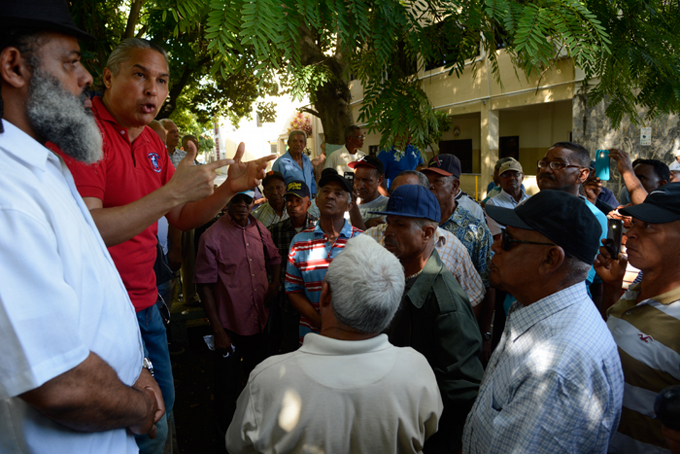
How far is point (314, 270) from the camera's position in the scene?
3.61 m

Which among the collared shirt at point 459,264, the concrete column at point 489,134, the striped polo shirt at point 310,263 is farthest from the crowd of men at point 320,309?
the concrete column at point 489,134

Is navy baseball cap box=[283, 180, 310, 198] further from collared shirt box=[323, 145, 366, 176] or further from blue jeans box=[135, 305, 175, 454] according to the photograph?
blue jeans box=[135, 305, 175, 454]

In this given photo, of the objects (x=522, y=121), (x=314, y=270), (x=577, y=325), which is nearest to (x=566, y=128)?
(x=522, y=121)

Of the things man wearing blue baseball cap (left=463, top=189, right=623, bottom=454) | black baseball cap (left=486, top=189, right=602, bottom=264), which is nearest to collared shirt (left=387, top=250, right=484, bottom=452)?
man wearing blue baseball cap (left=463, top=189, right=623, bottom=454)

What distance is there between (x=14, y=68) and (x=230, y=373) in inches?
126

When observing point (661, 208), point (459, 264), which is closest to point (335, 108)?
point (459, 264)

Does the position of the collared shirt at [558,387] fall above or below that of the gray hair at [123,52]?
below

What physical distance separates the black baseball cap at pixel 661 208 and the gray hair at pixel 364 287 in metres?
1.40

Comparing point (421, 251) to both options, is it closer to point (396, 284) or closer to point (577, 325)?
point (396, 284)

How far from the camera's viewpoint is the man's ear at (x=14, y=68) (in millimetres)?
1261

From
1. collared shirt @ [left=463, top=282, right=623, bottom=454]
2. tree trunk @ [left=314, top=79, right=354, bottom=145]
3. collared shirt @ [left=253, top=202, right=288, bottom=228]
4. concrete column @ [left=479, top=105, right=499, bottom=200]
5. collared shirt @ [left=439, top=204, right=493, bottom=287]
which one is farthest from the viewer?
concrete column @ [left=479, top=105, right=499, bottom=200]

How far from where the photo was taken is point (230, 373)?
3959 mm

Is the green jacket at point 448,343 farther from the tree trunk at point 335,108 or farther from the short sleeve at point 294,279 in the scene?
the tree trunk at point 335,108

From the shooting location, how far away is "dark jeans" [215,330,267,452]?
A: 12.7ft
